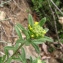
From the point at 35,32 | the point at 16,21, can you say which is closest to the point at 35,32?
the point at 35,32

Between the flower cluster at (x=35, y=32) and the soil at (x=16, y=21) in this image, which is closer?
the flower cluster at (x=35, y=32)

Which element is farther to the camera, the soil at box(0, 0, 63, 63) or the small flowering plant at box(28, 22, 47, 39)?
the soil at box(0, 0, 63, 63)

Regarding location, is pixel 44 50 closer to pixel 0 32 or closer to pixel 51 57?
pixel 51 57

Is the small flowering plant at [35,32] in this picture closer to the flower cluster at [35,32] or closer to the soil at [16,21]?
the flower cluster at [35,32]

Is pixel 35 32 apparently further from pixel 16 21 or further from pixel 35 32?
pixel 16 21

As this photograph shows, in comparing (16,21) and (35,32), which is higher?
(16,21)

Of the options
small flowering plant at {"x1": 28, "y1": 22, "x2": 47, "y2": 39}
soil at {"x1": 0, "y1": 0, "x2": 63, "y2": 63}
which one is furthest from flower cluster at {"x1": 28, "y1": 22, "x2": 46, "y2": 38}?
soil at {"x1": 0, "y1": 0, "x2": 63, "y2": 63}

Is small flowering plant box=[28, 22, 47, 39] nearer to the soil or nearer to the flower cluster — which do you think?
the flower cluster

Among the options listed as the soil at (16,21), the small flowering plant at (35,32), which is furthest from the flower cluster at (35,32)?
the soil at (16,21)

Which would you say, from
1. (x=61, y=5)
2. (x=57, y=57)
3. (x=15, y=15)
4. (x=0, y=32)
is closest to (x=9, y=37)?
(x=0, y=32)

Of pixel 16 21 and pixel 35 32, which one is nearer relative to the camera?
pixel 35 32

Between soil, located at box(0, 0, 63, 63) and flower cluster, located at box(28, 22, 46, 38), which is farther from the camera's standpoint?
soil, located at box(0, 0, 63, 63)
